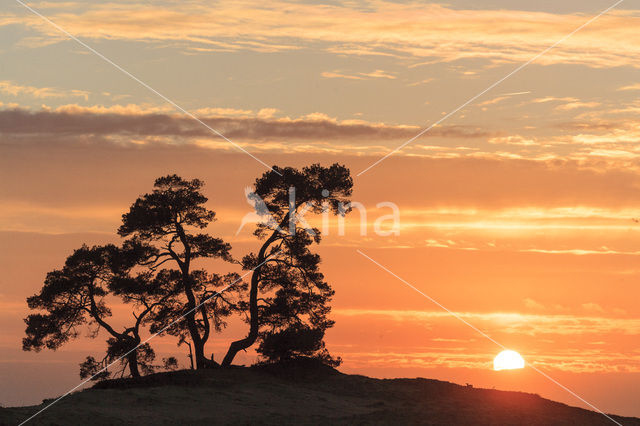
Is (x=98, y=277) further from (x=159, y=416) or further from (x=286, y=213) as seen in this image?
(x=159, y=416)

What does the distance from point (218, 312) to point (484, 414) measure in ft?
55.1

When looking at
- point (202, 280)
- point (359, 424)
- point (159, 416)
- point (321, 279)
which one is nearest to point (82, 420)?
point (159, 416)

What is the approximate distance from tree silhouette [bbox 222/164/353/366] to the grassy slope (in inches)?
126

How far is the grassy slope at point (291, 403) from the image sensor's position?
107ft

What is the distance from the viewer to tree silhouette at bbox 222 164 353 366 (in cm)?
4488

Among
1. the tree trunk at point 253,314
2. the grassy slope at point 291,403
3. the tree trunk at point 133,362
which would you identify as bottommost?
the grassy slope at point 291,403

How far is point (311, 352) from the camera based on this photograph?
43750 mm

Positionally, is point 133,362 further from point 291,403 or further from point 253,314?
point 291,403

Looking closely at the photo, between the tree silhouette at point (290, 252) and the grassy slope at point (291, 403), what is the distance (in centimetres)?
320

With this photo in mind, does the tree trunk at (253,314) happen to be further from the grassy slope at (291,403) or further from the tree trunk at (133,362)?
the tree trunk at (133,362)

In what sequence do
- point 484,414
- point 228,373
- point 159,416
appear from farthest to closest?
point 228,373, point 484,414, point 159,416

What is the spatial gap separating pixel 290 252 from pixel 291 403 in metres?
11.0

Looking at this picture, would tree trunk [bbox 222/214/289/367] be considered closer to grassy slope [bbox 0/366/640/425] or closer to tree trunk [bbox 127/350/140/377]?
grassy slope [bbox 0/366/640/425]

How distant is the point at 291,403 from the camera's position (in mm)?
Answer: 36562
